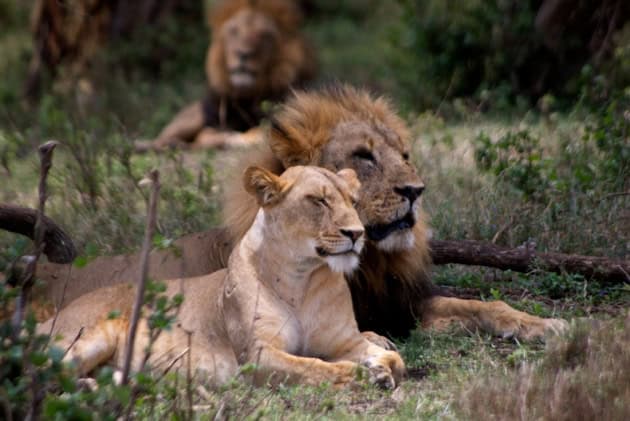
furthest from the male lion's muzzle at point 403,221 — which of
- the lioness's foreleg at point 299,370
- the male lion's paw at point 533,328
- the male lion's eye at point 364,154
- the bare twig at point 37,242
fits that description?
the bare twig at point 37,242

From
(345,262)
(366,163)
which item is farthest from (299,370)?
(366,163)

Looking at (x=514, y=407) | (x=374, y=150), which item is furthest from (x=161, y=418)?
(x=374, y=150)

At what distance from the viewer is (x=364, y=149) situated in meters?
4.96

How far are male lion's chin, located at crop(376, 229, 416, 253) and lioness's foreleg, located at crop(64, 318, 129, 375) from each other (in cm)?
110

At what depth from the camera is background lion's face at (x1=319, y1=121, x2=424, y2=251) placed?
4.76 metres

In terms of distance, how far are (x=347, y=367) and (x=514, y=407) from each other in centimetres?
75

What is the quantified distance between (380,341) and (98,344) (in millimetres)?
1123

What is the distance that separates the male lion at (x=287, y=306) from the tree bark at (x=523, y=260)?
4.16 ft

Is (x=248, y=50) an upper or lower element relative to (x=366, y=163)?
upper

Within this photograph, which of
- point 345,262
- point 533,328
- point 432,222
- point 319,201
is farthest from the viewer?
point 432,222

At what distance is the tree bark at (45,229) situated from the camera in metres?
5.49

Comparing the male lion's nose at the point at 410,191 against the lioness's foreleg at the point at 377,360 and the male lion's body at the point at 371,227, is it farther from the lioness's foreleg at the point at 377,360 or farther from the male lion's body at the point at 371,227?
the lioness's foreleg at the point at 377,360

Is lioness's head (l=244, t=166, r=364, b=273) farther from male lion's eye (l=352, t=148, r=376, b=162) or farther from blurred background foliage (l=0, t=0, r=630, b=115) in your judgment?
blurred background foliage (l=0, t=0, r=630, b=115)

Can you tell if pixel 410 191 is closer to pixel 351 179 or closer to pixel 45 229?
pixel 351 179
